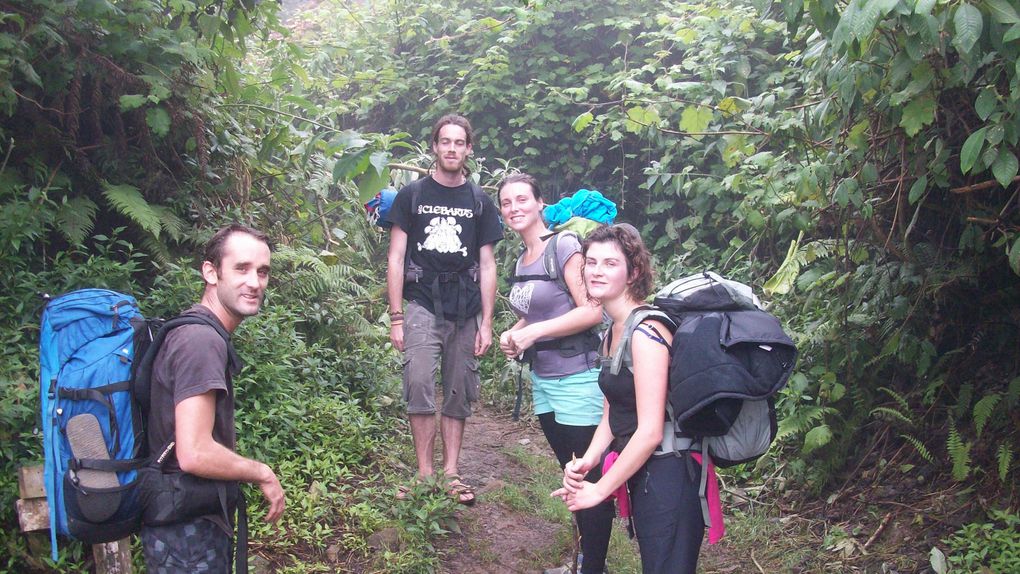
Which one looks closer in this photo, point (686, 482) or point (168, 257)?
point (686, 482)

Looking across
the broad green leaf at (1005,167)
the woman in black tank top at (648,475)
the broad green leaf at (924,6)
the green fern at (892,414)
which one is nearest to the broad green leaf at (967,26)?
the broad green leaf at (924,6)

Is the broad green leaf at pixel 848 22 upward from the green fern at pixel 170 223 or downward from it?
upward

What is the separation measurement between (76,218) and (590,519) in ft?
11.8

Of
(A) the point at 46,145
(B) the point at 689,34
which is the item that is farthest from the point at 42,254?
(B) the point at 689,34

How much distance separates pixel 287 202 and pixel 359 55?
4.76 meters

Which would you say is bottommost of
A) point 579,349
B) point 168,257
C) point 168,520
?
point 168,520

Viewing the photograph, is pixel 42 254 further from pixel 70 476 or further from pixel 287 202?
pixel 70 476

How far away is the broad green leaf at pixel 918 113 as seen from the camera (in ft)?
12.6

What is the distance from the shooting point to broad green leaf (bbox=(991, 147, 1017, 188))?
3.33 meters

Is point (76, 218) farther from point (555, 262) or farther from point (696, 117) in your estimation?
point (696, 117)

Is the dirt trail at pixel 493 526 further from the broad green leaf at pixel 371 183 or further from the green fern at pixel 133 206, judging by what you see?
the green fern at pixel 133 206

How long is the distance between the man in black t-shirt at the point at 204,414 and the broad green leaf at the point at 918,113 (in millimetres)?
3087

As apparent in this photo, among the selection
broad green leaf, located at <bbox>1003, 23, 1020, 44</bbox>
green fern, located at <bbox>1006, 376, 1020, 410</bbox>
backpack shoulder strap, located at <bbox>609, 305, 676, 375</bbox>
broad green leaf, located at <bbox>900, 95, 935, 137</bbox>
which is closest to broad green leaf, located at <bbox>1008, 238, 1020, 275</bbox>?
broad green leaf, located at <bbox>900, 95, 935, 137</bbox>

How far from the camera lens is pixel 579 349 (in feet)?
14.0
